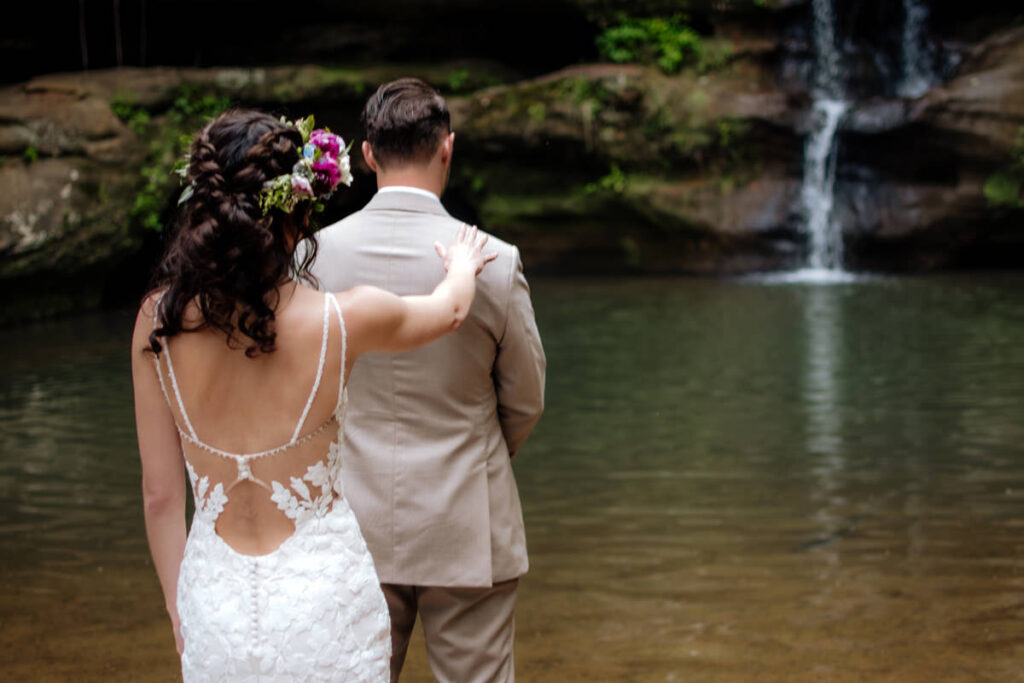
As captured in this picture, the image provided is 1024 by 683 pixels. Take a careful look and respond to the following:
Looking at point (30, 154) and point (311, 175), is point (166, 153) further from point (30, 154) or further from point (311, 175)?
point (311, 175)

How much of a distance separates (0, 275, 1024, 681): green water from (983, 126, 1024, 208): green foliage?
499 cm

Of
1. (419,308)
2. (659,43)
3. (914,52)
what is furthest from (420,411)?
(914,52)

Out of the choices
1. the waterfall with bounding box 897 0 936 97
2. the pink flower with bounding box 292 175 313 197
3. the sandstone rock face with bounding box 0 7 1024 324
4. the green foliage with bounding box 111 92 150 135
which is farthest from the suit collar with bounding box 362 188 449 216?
the waterfall with bounding box 897 0 936 97

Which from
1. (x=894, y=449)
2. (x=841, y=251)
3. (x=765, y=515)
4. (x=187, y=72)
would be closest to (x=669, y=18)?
(x=841, y=251)

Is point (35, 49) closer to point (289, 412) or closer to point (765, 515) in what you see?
point (765, 515)

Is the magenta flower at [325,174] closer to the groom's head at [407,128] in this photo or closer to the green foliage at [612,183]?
the groom's head at [407,128]

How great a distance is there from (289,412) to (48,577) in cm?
316

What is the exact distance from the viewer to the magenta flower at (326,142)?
78.8 inches

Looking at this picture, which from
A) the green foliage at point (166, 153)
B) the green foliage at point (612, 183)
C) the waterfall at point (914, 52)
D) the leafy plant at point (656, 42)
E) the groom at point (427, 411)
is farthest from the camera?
the waterfall at point (914, 52)

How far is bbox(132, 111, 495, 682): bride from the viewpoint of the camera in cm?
180

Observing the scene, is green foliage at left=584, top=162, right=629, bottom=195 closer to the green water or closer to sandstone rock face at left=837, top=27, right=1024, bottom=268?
sandstone rock face at left=837, top=27, right=1024, bottom=268

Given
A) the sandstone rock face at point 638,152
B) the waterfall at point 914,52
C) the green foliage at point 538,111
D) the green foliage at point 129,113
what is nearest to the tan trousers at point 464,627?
the sandstone rock face at point 638,152

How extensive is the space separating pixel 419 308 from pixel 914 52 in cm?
1613

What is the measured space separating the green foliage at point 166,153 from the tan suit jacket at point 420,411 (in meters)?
11.7
